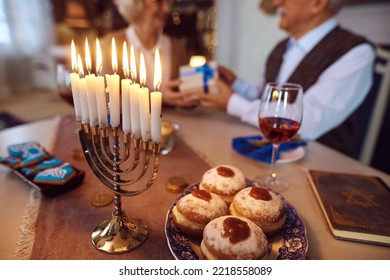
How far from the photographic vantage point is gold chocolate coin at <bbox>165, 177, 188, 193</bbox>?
2.32 ft

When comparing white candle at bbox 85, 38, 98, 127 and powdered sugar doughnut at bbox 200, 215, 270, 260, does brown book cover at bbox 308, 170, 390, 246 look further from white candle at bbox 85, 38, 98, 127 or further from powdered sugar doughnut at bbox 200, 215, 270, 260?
white candle at bbox 85, 38, 98, 127

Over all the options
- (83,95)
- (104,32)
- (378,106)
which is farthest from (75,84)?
(104,32)

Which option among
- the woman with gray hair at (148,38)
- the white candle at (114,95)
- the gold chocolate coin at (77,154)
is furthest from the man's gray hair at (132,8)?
the white candle at (114,95)

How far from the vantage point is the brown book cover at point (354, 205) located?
54 cm

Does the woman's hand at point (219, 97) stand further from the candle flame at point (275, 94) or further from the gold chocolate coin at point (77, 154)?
the gold chocolate coin at point (77, 154)

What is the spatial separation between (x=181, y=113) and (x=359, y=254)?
98cm

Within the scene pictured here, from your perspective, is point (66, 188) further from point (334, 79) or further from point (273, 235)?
point (334, 79)

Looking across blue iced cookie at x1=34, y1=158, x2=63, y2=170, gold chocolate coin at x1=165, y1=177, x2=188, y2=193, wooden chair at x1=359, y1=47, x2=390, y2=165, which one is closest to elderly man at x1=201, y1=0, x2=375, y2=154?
wooden chair at x1=359, y1=47, x2=390, y2=165

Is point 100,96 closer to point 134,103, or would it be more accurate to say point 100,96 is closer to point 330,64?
point 134,103

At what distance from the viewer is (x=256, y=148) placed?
0.92 m

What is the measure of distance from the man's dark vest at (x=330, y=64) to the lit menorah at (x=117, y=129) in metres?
1.06

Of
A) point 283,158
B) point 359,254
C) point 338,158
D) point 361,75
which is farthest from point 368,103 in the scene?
point 359,254

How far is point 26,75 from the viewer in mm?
4809

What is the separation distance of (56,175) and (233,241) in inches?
18.2
